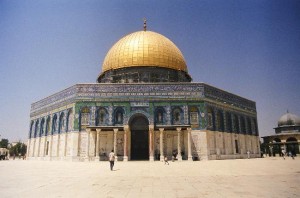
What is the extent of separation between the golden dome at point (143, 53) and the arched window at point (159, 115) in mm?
5826

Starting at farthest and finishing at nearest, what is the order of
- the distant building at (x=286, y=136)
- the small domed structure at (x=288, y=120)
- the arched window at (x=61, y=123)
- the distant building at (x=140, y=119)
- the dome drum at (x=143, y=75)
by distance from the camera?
1. the small domed structure at (x=288, y=120)
2. the distant building at (x=286, y=136)
3. the dome drum at (x=143, y=75)
4. the arched window at (x=61, y=123)
5. the distant building at (x=140, y=119)

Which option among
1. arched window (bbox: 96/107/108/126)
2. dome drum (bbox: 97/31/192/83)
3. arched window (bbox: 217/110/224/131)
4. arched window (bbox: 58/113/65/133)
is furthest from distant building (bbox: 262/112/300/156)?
arched window (bbox: 58/113/65/133)

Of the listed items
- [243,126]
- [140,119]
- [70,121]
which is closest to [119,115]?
[140,119]

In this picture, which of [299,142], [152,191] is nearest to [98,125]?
[152,191]

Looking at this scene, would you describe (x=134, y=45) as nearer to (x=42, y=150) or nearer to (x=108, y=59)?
(x=108, y=59)

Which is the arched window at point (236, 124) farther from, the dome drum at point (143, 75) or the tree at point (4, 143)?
the tree at point (4, 143)

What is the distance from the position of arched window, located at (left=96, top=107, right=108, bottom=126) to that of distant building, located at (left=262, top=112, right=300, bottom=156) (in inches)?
1159

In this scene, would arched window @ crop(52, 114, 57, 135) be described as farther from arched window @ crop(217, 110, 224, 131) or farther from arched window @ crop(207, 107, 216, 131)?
arched window @ crop(217, 110, 224, 131)

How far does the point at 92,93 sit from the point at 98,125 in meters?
3.14

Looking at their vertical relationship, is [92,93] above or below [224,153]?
above

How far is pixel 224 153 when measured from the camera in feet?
87.6

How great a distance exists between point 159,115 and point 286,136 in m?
28.6

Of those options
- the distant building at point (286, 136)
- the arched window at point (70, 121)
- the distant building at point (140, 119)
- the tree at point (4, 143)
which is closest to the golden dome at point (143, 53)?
the distant building at point (140, 119)

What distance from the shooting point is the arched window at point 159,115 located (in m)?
24.2
